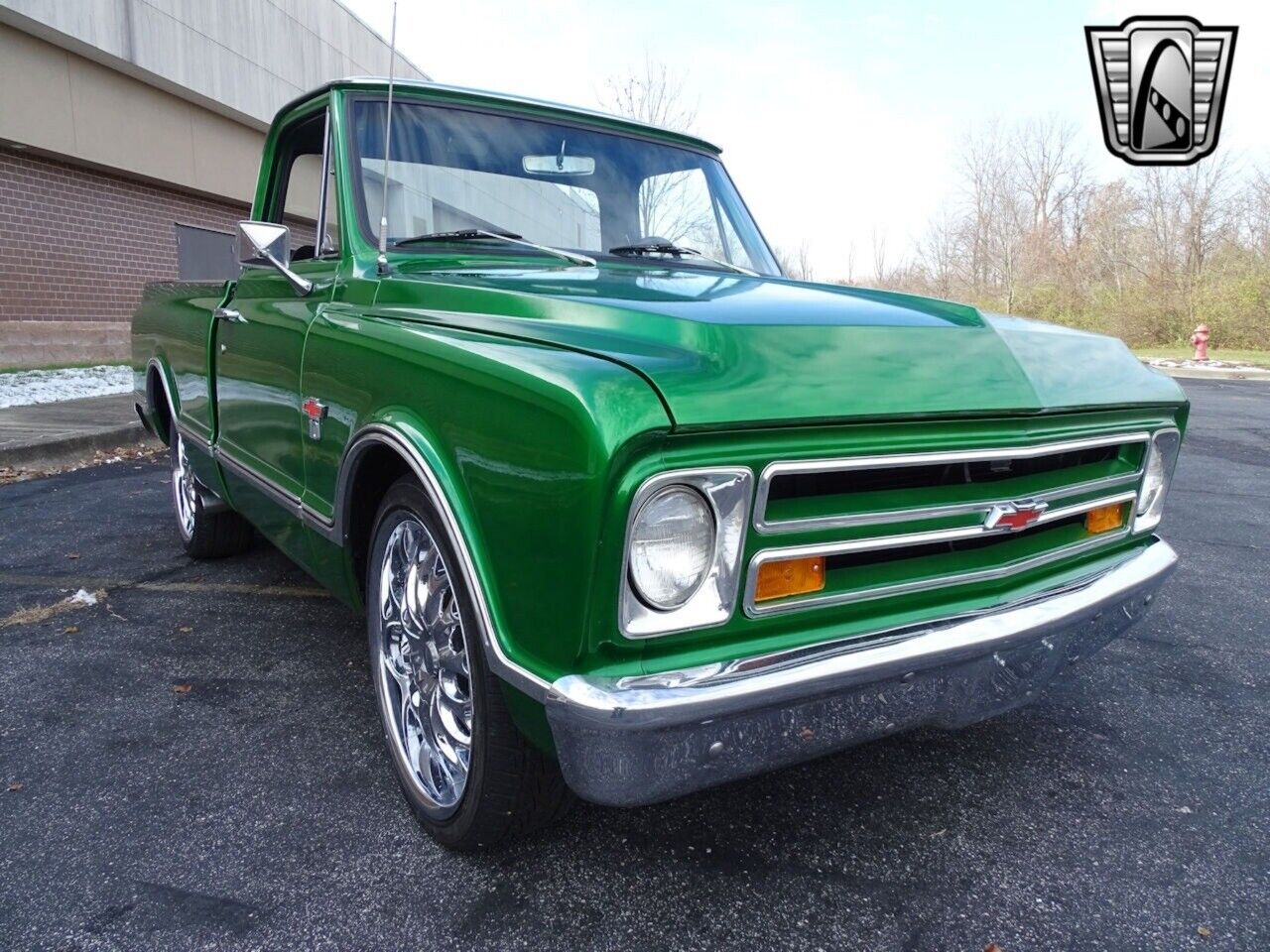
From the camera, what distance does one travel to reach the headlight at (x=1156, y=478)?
2379 millimetres

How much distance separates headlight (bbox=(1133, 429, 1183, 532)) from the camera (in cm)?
238

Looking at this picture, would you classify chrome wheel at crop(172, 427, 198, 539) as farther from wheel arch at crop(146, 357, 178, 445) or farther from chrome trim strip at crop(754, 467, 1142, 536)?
chrome trim strip at crop(754, 467, 1142, 536)

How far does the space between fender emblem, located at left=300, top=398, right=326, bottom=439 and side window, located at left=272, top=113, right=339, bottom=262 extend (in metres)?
0.52

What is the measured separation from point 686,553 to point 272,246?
1.82m

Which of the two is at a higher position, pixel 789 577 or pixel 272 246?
pixel 272 246

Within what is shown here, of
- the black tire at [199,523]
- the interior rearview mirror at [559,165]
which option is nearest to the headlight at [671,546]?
the interior rearview mirror at [559,165]

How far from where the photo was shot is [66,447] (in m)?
6.76

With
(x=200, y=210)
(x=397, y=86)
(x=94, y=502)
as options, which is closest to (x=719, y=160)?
(x=397, y=86)

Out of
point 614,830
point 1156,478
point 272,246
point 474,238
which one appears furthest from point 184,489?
point 1156,478

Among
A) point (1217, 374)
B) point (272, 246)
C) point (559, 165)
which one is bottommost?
point (1217, 374)

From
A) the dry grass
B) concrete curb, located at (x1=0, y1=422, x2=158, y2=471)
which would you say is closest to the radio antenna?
the dry grass

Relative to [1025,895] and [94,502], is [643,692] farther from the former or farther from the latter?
[94,502]

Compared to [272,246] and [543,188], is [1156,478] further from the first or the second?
[272,246]

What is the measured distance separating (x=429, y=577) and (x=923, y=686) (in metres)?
1.08
